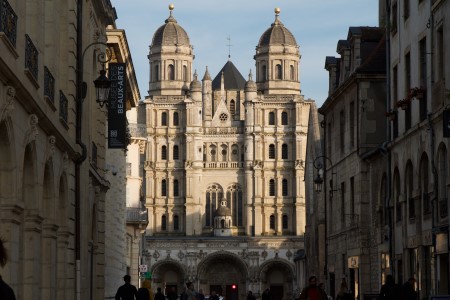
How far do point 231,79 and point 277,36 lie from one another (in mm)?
16302

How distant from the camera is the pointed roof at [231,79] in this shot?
176 meters

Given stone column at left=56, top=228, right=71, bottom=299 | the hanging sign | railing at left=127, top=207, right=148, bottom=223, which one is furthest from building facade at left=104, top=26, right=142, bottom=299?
railing at left=127, top=207, right=148, bottom=223

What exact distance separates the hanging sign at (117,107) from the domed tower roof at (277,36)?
431ft

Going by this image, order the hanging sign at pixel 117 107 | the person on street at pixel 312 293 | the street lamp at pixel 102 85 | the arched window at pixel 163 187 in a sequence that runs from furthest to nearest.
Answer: the arched window at pixel 163 187, the hanging sign at pixel 117 107, the street lamp at pixel 102 85, the person on street at pixel 312 293

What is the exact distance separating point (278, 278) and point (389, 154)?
355 ft

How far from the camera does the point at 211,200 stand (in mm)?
155875

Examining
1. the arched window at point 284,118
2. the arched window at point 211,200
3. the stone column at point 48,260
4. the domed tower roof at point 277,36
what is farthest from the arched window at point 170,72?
the stone column at point 48,260

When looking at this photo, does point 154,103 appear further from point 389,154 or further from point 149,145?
point 389,154

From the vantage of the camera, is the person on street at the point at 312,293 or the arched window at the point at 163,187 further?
the arched window at the point at 163,187

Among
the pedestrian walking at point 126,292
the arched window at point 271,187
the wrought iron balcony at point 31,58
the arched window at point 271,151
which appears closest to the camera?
the wrought iron balcony at point 31,58

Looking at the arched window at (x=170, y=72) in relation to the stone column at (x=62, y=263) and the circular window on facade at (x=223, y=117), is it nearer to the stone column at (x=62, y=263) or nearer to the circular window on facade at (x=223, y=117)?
the circular window on facade at (x=223, y=117)

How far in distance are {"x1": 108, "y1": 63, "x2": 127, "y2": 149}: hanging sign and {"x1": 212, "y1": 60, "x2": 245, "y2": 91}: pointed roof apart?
141m

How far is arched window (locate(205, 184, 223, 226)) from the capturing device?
15462 centimetres

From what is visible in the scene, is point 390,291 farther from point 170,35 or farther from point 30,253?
point 170,35
